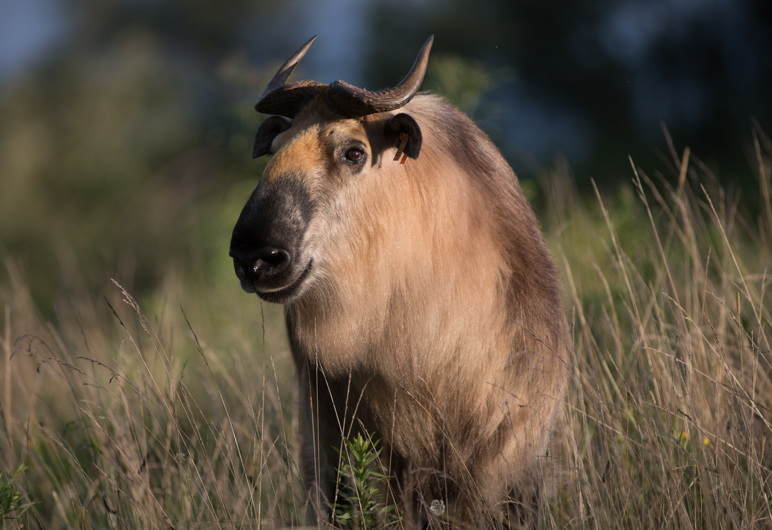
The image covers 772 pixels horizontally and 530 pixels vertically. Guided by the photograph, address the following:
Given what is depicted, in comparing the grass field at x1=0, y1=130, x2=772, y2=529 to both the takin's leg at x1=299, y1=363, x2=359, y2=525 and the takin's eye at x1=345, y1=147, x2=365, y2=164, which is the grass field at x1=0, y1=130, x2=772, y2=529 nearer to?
the takin's leg at x1=299, y1=363, x2=359, y2=525

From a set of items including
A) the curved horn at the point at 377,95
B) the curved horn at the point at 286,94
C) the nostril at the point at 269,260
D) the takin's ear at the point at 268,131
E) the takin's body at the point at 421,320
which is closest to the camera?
the nostril at the point at 269,260

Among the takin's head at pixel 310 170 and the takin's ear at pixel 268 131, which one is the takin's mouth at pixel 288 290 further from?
the takin's ear at pixel 268 131

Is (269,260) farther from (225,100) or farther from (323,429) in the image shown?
(225,100)

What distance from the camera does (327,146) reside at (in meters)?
3.12

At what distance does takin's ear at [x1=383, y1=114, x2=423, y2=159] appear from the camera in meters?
3.05

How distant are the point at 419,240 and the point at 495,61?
1540 cm

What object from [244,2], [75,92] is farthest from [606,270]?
[244,2]

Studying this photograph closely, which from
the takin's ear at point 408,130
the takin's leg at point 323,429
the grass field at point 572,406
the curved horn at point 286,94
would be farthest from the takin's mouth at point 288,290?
the curved horn at point 286,94

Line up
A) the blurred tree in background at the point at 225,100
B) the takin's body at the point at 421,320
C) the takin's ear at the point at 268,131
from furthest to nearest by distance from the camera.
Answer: the blurred tree in background at the point at 225,100
the takin's ear at the point at 268,131
the takin's body at the point at 421,320

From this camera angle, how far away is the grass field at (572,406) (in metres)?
2.87

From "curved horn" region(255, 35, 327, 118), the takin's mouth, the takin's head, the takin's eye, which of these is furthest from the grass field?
"curved horn" region(255, 35, 327, 118)

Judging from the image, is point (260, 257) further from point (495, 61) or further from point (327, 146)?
point (495, 61)

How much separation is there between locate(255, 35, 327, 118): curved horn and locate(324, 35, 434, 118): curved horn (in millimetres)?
209

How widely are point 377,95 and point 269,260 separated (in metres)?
0.82
